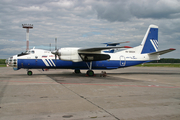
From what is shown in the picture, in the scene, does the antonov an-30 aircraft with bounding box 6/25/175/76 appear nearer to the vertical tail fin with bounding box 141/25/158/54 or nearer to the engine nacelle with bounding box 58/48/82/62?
the engine nacelle with bounding box 58/48/82/62

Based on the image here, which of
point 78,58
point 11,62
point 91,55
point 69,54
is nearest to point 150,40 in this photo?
point 91,55

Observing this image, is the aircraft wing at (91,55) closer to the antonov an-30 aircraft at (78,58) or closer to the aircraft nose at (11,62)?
the antonov an-30 aircraft at (78,58)

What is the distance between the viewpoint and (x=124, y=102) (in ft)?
22.7

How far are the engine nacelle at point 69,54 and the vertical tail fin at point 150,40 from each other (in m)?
10.1

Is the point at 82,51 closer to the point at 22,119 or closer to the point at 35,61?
the point at 35,61

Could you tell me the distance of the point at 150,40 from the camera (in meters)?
23.2

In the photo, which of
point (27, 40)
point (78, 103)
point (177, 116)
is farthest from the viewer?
point (27, 40)

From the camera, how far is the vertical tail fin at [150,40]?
2308cm

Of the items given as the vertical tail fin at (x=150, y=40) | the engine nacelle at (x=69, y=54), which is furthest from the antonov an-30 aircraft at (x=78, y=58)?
the vertical tail fin at (x=150, y=40)

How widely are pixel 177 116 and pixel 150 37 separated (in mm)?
19584

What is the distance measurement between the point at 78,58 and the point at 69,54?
1171mm

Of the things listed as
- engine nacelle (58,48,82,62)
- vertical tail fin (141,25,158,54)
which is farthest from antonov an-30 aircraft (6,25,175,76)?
vertical tail fin (141,25,158,54)

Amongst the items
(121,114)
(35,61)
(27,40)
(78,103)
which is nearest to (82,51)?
(35,61)

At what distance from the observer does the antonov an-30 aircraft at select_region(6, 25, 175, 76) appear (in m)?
18.1
